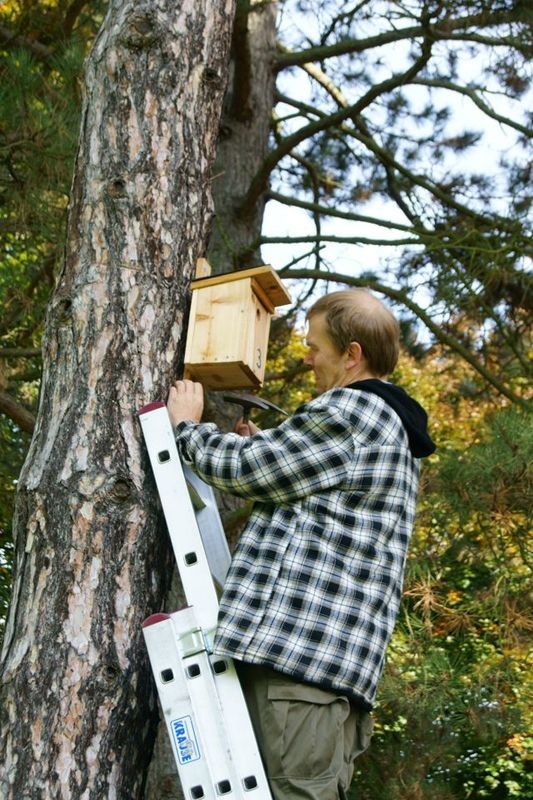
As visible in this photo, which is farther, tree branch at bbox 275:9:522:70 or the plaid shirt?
tree branch at bbox 275:9:522:70

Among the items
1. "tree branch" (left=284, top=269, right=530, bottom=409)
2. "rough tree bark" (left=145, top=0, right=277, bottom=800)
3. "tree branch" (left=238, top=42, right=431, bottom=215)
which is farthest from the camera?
"rough tree bark" (left=145, top=0, right=277, bottom=800)

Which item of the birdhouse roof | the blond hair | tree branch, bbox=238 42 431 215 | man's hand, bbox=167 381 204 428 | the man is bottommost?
the man

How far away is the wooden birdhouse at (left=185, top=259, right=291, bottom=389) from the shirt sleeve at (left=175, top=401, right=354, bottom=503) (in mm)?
255

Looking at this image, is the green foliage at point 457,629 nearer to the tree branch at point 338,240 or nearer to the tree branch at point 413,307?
the tree branch at point 413,307

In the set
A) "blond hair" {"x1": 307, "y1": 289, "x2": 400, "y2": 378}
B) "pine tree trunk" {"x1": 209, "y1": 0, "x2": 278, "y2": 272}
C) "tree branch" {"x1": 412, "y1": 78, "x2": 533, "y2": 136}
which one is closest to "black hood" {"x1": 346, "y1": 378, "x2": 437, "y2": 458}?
"blond hair" {"x1": 307, "y1": 289, "x2": 400, "y2": 378}

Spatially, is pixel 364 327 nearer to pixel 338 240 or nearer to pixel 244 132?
pixel 338 240

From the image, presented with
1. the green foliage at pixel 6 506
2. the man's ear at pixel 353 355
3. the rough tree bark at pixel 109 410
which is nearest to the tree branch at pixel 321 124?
the green foliage at pixel 6 506

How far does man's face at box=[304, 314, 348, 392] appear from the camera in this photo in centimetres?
278

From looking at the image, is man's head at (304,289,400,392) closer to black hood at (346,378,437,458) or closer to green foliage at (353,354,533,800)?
black hood at (346,378,437,458)

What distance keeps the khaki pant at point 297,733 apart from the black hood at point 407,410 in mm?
645

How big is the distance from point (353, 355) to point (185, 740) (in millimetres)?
1020

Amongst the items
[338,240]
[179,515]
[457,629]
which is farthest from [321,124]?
[179,515]

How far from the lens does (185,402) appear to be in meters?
2.65

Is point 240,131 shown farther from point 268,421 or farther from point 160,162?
point 160,162
